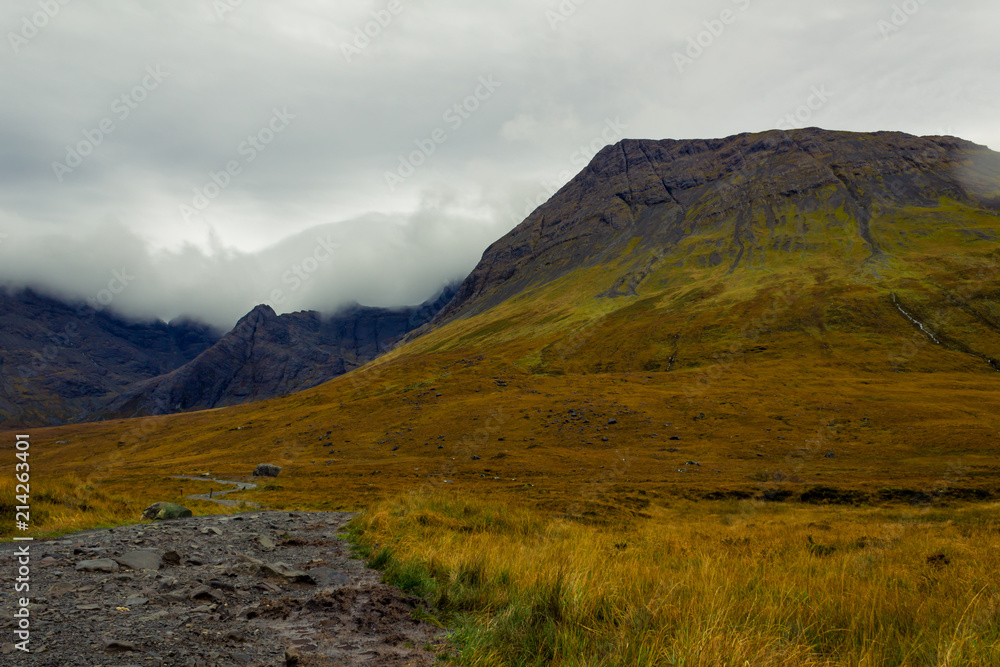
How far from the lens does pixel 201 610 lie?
5.66 m

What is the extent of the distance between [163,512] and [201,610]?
517 inches

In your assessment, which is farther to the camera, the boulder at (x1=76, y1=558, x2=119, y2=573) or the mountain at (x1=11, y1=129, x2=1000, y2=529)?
the mountain at (x1=11, y1=129, x2=1000, y2=529)

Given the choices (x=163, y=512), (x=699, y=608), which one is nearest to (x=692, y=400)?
(x=163, y=512)

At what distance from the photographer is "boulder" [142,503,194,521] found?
15.6m

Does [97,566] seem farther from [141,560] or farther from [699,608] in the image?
[699,608]

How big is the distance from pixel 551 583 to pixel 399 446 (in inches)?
2110

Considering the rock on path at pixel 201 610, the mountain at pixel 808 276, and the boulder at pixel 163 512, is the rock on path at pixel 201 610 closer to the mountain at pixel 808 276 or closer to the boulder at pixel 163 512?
the boulder at pixel 163 512

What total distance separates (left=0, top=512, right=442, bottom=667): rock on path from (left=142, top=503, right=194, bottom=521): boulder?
638 cm

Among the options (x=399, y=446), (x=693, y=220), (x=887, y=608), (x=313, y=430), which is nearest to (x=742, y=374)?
(x=399, y=446)

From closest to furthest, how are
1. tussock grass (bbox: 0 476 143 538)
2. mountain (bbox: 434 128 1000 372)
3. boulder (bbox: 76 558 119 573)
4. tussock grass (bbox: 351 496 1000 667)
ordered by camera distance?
tussock grass (bbox: 351 496 1000 667) < boulder (bbox: 76 558 119 573) < tussock grass (bbox: 0 476 143 538) < mountain (bbox: 434 128 1000 372)

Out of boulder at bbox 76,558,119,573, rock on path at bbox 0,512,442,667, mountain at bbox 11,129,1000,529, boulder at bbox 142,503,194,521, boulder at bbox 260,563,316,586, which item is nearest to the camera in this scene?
rock on path at bbox 0,512,442,667

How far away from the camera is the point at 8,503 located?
467 inches

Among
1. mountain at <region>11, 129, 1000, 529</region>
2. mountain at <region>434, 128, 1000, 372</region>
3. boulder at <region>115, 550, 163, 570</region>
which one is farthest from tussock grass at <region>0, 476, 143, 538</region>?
mountain at <region>434, 128, 1000, 372</region>

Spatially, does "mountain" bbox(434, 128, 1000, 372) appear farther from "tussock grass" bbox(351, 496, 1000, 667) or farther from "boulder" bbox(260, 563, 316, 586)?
"boulder" bbox(260, 563, 316, 586)
